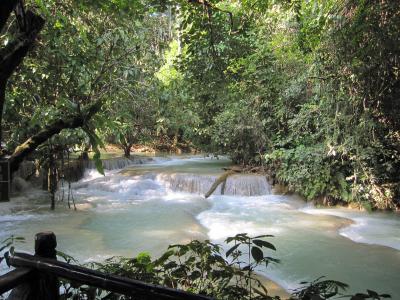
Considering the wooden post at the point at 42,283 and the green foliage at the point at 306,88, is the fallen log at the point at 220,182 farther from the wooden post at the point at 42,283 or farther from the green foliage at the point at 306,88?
the wooden post at the point at 42,283

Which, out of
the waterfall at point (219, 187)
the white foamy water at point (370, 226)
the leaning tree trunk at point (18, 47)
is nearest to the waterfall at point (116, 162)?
the waterfall at point (219, 187)

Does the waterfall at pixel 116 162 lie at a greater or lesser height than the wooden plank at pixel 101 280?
lesser

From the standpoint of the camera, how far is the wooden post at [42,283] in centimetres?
185

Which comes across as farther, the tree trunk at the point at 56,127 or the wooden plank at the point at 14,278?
the tree trunk at the point at 56,127

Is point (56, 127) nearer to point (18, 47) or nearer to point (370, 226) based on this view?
point (18, 47)

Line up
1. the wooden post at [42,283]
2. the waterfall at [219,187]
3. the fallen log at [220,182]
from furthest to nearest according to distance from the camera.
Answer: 1. the waterfall at [219,187]
2. the fallen log at [220,182]
3. the wooden post at [42,283]

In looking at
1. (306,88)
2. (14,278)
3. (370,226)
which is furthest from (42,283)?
(306,88)

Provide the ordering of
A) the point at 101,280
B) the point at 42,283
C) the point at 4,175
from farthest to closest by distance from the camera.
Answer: the point at 4,175, the point at 42,283, the point at 101,280

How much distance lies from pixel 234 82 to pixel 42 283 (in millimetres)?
3701

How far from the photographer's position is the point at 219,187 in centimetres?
1298

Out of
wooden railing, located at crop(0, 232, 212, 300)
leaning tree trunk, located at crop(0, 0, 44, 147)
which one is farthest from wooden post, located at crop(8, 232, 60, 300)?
leaning tree trunk, located at crop(0, 0, 44, 147)

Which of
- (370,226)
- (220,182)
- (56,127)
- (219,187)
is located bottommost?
(370,226)

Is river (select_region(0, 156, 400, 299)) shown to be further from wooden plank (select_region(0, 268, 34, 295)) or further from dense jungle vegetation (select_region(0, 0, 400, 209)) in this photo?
wooden plank (select_region(0, 268, 34, 295))

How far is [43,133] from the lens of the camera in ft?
9.26
